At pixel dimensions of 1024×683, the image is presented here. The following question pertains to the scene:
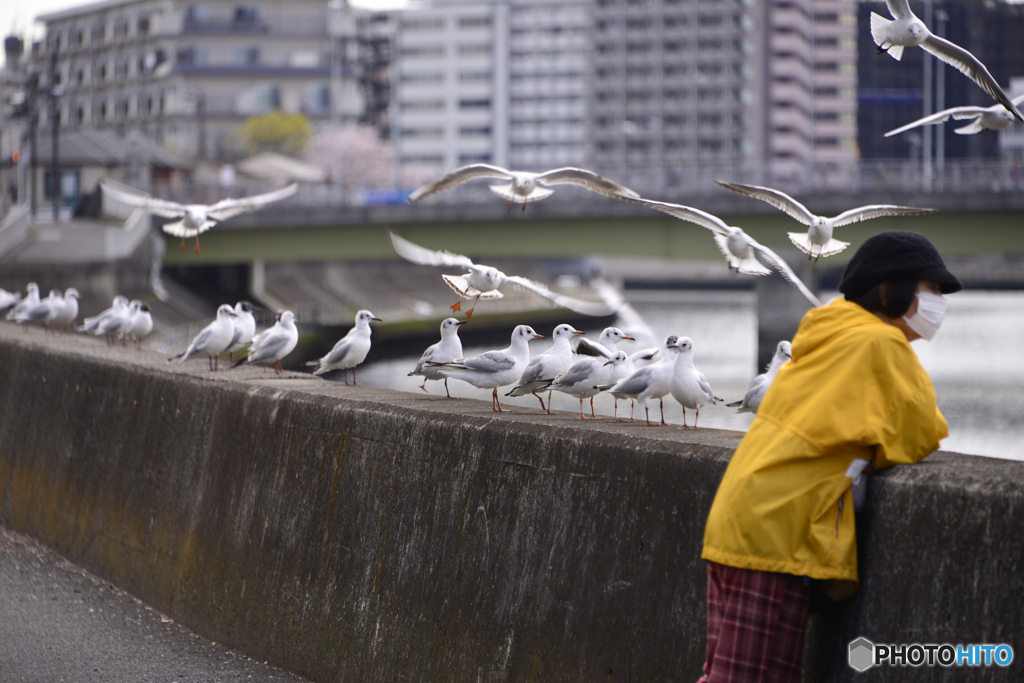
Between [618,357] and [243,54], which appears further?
[243,54]

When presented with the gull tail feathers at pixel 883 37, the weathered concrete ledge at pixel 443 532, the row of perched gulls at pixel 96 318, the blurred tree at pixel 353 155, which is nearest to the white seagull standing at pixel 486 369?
the weathered concrete ledge at pixel 443 532

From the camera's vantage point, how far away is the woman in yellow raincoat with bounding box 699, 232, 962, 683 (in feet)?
10.3

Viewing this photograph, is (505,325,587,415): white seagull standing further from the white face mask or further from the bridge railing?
the bridge railing

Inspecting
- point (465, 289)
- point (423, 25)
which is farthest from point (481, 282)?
point (423, 25)

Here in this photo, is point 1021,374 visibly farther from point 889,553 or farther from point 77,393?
point 889,553

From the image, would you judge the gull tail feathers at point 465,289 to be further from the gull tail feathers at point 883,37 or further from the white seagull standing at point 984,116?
the gull tail feathers at point 883,37

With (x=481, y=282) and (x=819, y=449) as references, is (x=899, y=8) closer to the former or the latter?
(x=481, y=282)

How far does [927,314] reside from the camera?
3330 mm

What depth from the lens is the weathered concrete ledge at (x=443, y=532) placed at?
339cm

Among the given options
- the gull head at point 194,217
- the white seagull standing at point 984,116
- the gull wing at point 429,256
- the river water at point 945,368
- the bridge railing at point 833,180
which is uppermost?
the bridge railing at point 833,180

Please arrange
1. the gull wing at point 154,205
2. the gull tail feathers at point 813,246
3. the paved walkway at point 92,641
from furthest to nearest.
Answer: the gull wing at point 154,205 → the gull tail feathers at point 813,246 → the paved walkway at point 92,641

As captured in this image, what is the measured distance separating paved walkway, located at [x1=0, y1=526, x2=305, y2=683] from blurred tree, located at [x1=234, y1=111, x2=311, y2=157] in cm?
8488

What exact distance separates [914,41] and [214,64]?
96964 mm

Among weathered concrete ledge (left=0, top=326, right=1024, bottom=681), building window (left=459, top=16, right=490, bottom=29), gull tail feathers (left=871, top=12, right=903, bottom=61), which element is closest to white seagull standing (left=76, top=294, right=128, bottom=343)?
weathered concrete ledge (left=0, top=326, right=1024, bottom=681)
